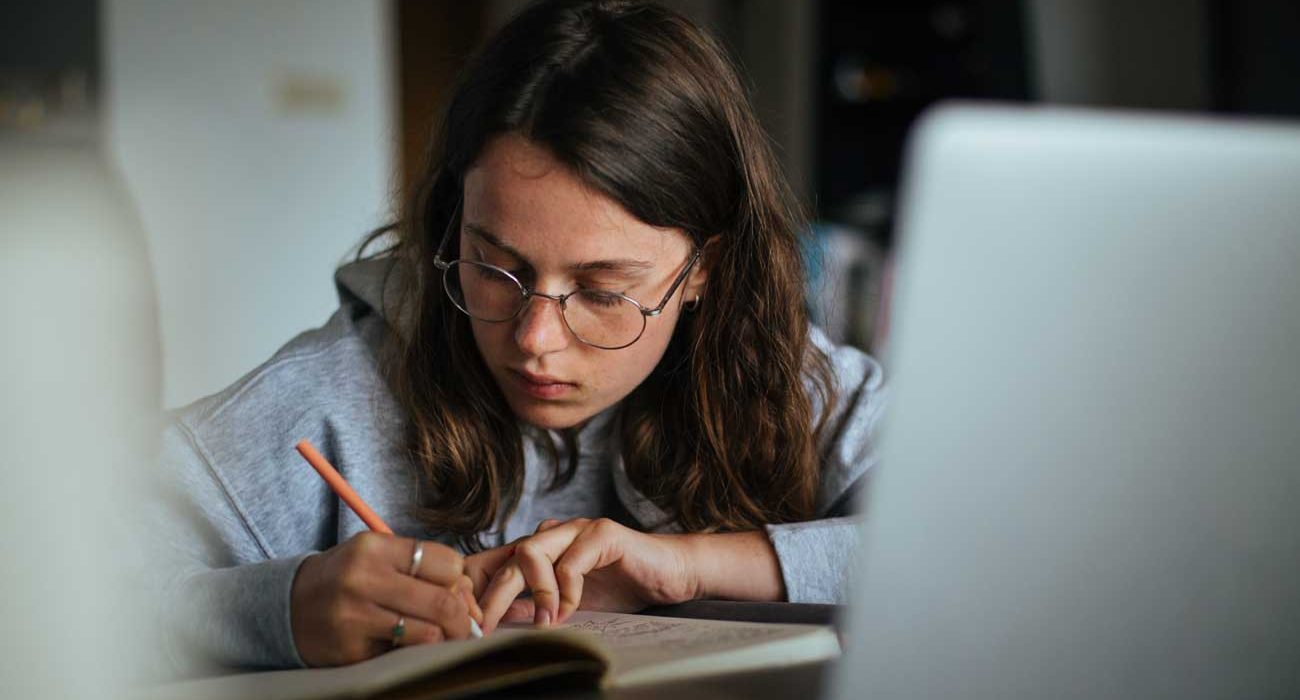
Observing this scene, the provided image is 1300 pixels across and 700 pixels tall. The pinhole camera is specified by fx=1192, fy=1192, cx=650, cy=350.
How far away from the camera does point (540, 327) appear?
96cm

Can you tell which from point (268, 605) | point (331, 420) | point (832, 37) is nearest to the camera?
point (268, 605)

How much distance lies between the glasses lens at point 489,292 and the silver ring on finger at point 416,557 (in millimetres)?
311

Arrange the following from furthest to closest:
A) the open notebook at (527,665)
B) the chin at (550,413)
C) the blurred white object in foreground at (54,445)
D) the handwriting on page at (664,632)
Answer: the chin at (550,413), the handwriting on page at (664,632), the open notebook at (527,665), the blurred white object in foreground at (54,445)

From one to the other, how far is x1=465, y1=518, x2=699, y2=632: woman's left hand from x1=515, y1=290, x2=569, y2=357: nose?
0.14 meters

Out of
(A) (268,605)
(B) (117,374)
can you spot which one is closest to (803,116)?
(A) (268,605)

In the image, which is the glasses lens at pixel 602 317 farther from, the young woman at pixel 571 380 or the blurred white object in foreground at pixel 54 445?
Answer: the blurred white object in foreground at pixel 54 445

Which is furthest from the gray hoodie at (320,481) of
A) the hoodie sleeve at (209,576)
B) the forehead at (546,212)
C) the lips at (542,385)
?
the forehead at (546,212)

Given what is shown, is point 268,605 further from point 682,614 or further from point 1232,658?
point 1232,658

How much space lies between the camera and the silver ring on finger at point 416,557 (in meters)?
0.70

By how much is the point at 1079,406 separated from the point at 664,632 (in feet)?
1.20

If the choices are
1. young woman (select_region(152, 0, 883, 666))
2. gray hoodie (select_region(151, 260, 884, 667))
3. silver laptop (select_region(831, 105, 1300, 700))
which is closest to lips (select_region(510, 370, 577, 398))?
young woman (select_region(152, 0, 883, 666))

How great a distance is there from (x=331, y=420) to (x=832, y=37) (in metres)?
3.29

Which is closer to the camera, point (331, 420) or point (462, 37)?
A: point (331, 420)

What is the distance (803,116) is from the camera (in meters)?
4.06
